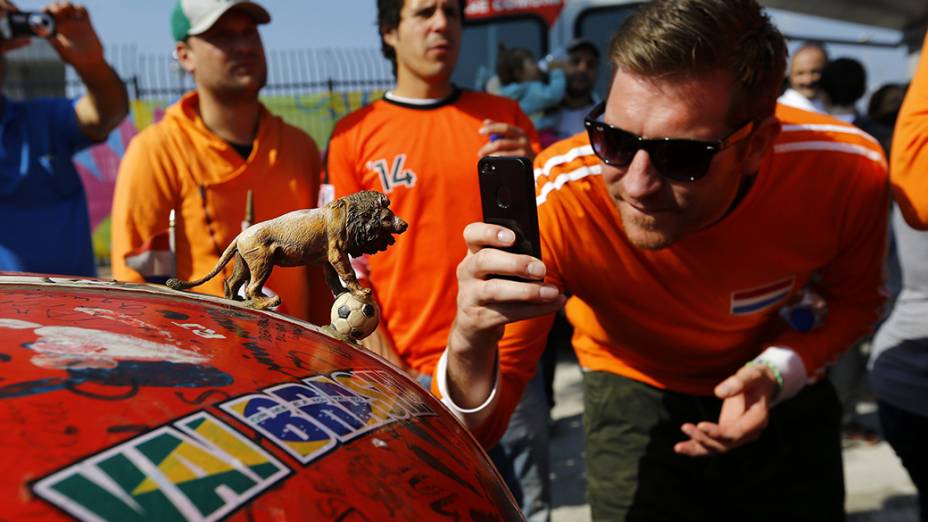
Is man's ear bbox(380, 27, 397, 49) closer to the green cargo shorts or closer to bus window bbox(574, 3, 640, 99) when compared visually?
the green cargo shorts

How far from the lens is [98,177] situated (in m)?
13.0

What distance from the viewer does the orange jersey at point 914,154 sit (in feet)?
6.72

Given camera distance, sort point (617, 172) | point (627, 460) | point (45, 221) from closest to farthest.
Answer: point (617, 172)
point (627, 460)
point (45, 221)

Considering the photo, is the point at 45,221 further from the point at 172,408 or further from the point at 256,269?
the point at 172,408

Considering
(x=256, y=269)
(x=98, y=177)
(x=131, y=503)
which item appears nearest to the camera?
(x=131, y=503)

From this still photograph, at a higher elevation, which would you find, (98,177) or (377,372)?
(377,372)

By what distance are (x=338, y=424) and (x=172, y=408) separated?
0.60 ft

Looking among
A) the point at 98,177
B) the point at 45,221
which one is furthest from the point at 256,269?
the point at 98,177

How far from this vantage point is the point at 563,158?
2242 mm

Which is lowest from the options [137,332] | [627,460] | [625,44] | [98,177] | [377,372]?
[98,177]

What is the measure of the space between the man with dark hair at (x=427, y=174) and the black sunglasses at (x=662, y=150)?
2.55 feet

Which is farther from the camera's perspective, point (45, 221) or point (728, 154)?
point (45, 221)

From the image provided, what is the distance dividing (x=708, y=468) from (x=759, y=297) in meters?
0.54

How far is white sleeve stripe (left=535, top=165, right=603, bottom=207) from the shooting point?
2121 millimetres
